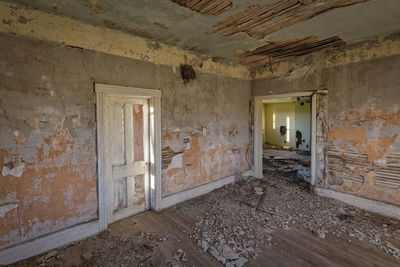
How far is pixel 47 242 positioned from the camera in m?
2.14

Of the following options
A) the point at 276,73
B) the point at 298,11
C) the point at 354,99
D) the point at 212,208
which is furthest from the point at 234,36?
the point at 212,208

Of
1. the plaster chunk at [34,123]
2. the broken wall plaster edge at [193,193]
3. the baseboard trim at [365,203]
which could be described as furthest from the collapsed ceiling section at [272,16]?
the baseboard trim at [365,203]

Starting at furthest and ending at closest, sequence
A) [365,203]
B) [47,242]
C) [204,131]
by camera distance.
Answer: [204,131] < [365,203] < [47,242]

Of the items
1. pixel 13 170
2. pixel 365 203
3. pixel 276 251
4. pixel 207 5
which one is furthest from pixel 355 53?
pixel 13 170

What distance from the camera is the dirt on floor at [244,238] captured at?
81.0 inches

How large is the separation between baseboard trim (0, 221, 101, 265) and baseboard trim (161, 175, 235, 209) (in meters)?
1.03

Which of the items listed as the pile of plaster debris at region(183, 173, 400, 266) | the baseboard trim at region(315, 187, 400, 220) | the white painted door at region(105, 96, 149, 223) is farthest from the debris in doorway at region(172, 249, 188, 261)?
the baseboard trim at region(315, 187, 400, 220)

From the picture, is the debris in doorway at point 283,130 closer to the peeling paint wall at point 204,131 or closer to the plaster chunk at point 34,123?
the peeling paint wall at point 204,131

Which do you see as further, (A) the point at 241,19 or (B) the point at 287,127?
(B) the point at 287,127

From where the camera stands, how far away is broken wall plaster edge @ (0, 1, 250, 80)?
1911 mm

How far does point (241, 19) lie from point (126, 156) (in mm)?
2365

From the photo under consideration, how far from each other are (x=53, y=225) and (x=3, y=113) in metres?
1.28

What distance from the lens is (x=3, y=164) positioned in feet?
6.23

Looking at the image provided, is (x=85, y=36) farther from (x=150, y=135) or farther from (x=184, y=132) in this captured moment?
(x=184, y=132)
